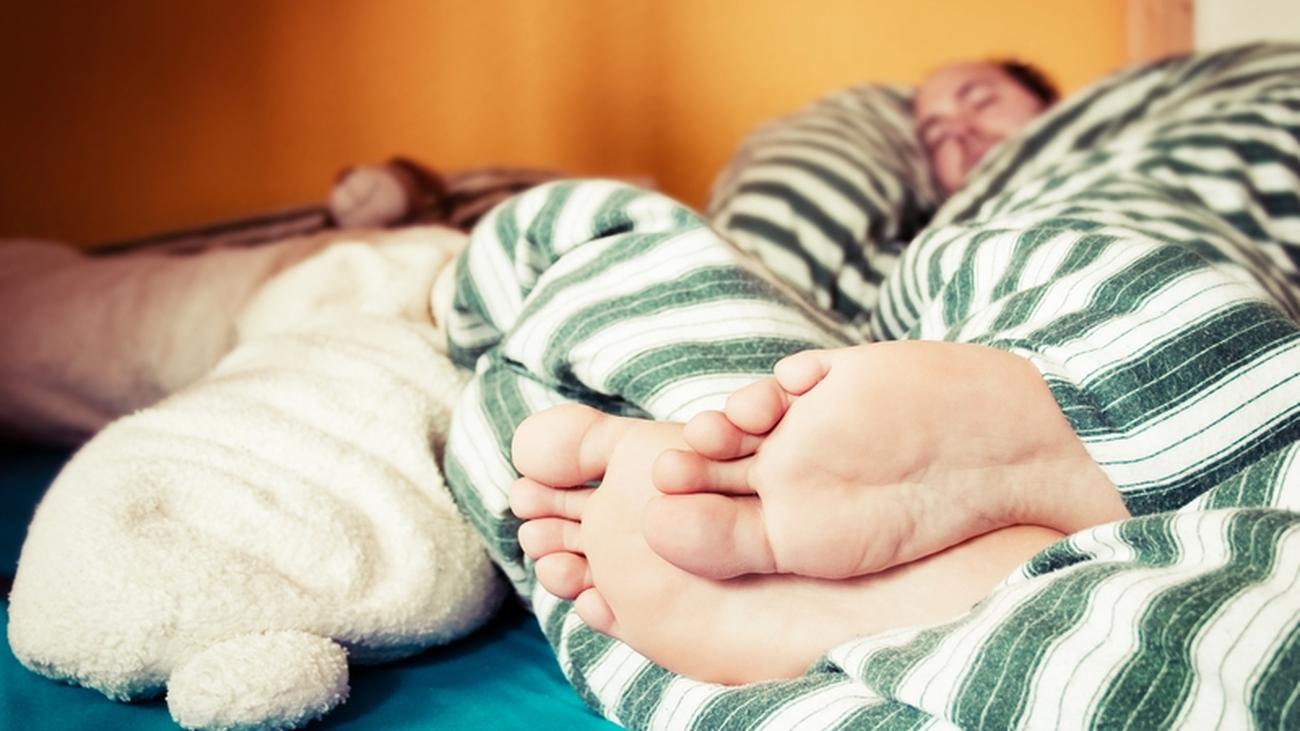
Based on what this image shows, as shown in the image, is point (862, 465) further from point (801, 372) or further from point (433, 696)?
point (433, 696)

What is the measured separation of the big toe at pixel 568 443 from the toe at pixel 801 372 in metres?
0.08

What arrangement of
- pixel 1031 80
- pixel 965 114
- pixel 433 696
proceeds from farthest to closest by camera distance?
pixel 1031 80, pixel 965 114, pixel 433 696

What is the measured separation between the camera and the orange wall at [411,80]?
163cm

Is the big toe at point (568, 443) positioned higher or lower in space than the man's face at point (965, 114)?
higher

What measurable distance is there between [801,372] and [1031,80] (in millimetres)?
1229

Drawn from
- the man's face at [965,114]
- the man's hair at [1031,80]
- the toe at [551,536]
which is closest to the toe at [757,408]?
the toe at [551,536]

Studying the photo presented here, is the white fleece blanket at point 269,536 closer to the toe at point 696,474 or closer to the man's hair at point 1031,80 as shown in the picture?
the toe at point 696,474

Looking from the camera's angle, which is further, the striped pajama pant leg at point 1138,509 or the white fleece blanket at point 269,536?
the white fleece blanket at point 269,536

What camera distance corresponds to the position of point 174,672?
51 centimetres

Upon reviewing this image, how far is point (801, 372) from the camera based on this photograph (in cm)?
46

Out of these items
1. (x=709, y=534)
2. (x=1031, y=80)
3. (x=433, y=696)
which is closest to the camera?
(x=709, y=534)

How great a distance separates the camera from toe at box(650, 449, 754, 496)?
449mm

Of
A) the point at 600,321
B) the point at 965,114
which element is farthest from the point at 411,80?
the point at 600,321

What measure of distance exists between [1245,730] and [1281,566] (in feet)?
0.22
